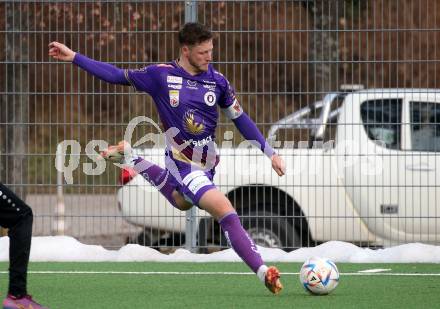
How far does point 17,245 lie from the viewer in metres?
7.52

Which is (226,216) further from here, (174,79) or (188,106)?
(174,79)

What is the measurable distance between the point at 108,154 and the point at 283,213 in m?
3.41

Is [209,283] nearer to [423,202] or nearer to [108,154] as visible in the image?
[108,154]

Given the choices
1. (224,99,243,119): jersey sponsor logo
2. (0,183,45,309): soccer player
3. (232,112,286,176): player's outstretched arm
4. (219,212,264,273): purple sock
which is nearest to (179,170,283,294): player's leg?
(219,212,264,273): purple sock

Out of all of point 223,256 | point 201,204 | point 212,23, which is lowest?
point 223,256

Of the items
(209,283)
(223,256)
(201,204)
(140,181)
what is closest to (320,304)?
(201,204)

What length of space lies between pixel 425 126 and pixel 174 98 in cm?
388

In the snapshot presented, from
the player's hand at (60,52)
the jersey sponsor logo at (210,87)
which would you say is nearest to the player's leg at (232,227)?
the jersey sponsor logo at (210,87)

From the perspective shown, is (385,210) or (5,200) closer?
(5,200)

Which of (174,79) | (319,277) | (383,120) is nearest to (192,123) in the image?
(174,79)

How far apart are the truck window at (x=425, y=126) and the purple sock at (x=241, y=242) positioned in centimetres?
399

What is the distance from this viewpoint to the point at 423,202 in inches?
470

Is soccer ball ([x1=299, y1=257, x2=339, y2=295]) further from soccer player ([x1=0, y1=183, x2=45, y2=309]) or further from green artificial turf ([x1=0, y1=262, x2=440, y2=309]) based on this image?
soccer player ([x1=0, y1=183, x2=45, y2=309])

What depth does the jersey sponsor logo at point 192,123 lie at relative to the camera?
888cm
